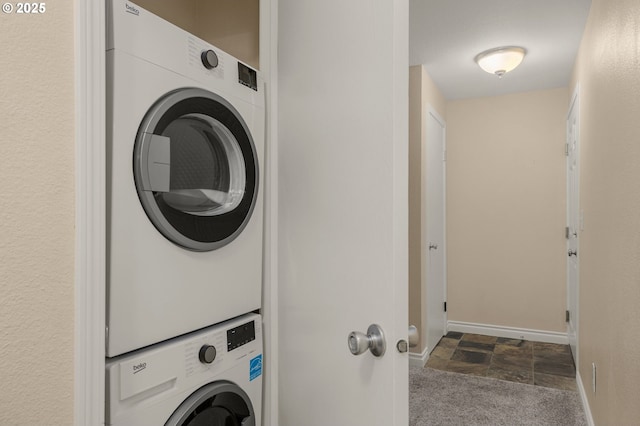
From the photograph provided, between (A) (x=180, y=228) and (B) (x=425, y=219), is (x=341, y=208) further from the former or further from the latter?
(B) (x=425, y=219)

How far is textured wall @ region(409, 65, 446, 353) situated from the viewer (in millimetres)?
3396

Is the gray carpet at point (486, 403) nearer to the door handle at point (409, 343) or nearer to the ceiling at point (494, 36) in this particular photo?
the door handle at point (409, 343)

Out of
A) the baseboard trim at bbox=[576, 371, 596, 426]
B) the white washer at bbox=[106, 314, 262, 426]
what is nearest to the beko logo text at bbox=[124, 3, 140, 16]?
the white washer at bbox=[106, 314, 262, 426]

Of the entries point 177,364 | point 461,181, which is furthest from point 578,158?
point 177,364

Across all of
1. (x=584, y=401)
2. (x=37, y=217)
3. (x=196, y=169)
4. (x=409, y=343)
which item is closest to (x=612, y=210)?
(x=409, y=343)

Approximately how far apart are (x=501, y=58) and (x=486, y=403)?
2.46 meters

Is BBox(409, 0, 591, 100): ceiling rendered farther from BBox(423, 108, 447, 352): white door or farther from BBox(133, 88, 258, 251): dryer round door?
BBox(133, 88, 258, 251): dryer round door

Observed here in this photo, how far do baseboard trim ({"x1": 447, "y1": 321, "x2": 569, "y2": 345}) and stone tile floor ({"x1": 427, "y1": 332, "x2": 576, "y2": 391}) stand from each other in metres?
0.07

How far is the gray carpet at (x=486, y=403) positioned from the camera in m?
2.51

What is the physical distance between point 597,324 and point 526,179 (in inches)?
89.3

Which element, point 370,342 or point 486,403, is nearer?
point 370,342

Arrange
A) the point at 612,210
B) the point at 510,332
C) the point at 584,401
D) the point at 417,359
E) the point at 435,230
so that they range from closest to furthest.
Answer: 1. the point at 612,210
2. the point at 584,401
3. the point at 417,359
4. the point at 435,230
5. the point at 510,332

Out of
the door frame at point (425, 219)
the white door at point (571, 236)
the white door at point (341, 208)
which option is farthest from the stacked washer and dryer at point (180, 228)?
the white door at point (571, 236)

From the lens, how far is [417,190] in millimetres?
3430
